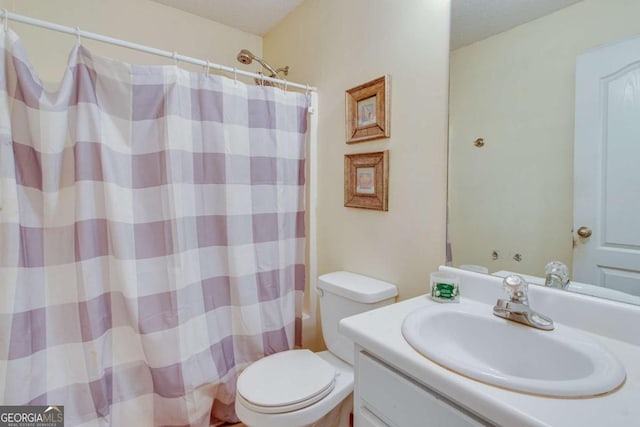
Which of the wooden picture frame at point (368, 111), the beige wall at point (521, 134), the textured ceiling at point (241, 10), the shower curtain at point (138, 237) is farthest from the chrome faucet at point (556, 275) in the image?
the textured ceiling at point (241, 10)

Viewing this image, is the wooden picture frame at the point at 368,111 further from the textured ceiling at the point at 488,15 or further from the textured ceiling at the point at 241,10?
the textured ceiling at the point at 241,10

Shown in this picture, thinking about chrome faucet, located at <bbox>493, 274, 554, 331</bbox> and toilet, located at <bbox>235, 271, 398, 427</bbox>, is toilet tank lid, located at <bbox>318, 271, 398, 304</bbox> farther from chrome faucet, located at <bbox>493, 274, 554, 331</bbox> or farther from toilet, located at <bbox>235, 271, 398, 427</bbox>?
chrome faucet, located at <bbox>493, 274, 554, 331</bbox>

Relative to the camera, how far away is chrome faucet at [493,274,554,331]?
815 mm

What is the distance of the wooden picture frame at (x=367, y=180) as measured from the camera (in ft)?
4.47

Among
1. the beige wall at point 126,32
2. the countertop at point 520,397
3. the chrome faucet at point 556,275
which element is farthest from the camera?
the beige wall at point 126,32

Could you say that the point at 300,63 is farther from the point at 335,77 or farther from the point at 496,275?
the point at 496,275

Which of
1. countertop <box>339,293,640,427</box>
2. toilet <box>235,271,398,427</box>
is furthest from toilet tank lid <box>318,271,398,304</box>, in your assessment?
countertop <box>339,293,640,427</box>

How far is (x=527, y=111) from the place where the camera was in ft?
3.17

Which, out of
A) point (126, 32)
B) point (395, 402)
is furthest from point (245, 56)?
point (395, 402)

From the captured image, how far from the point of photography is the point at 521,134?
3.23 ft

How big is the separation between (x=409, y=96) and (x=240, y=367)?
156cm

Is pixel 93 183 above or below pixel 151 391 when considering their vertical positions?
above

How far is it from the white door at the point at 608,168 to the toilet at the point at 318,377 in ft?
2.29

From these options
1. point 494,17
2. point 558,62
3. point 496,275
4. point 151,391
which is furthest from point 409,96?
point 151,391
